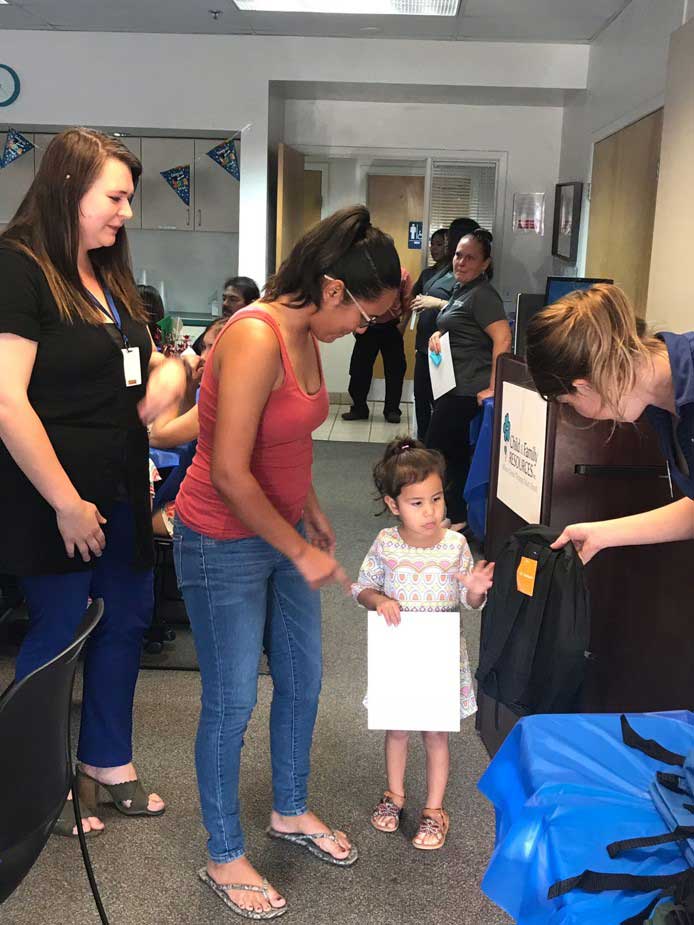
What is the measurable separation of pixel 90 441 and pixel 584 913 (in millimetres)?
1353

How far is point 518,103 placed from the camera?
7645 millimetres

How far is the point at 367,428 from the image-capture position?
7.79 meters

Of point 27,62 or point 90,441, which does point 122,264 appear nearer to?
point 90,441

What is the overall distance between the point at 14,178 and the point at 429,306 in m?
4.36

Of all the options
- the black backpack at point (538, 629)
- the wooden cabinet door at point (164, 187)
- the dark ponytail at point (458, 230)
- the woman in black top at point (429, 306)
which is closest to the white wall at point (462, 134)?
the wooden cabinet door at point (164, 187)

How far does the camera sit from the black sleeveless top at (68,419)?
185 cm

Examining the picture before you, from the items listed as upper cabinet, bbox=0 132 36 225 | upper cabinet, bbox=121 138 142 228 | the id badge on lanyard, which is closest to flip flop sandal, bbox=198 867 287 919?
the id badge on lanyard

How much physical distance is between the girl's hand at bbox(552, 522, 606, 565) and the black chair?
83 centimetres

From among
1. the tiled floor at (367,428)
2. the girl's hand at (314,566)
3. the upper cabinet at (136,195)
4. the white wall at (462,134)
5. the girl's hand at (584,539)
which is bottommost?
the tiled floor at (367,428)

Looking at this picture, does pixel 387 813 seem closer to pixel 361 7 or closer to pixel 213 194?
pixel 361 7

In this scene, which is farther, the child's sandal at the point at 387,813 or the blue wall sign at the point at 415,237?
the blue wall sign at the point at 415,237

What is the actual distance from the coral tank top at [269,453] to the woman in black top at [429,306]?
3.44m

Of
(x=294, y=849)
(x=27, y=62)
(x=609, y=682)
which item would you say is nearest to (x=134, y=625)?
(x=294, y=849)

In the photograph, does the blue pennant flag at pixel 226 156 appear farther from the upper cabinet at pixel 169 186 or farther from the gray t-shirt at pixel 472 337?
the gray t-shirt at pixel 472 337
